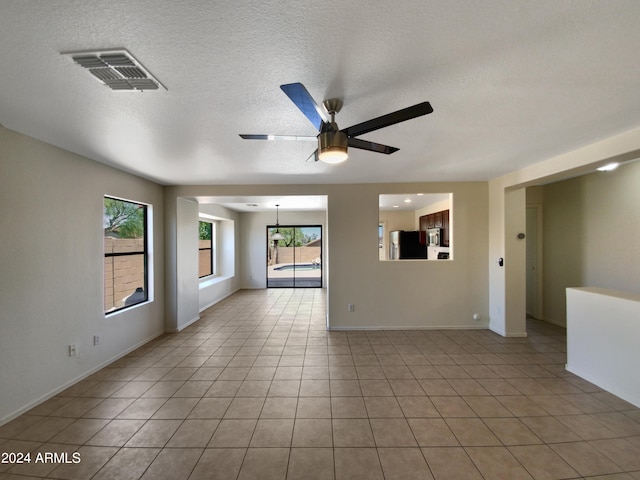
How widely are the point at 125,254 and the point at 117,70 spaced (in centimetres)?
292

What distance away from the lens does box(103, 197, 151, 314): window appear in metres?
3.22

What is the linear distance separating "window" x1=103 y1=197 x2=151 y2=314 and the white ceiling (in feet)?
3.79

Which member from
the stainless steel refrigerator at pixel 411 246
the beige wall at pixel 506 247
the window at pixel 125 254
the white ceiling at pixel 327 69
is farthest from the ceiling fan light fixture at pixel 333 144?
the stainless steel refrigerator at pixel 411 246

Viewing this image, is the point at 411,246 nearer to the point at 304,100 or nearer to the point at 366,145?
the point at 366,145

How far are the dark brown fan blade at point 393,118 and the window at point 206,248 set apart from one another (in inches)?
239

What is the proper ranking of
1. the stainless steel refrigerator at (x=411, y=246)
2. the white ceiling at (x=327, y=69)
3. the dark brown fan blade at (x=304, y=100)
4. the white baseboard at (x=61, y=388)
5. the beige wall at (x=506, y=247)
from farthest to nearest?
the stainless steel refrigerator at (x=411, y=246) < the beige wall at (x=506, y=247) < the white baseboard at (x=61, y=388) < the dark brown fan blade at (x=304, y=100) < the white ceiling at (x=327, y=69)

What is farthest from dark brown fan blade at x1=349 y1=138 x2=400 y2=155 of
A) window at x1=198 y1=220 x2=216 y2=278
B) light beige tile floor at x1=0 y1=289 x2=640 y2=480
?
window at x1=198 y1=220 x2=216 y2=278

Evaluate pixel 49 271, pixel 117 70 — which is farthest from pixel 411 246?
pixel 49 271

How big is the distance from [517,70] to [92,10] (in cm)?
209

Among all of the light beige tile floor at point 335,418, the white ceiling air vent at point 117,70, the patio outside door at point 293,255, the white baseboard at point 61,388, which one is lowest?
the light beige tile floor at point 335,418

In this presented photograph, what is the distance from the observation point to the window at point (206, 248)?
261 inches

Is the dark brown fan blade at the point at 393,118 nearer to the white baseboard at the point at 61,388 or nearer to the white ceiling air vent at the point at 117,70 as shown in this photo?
the white ceiling air vent at the point at 117,70

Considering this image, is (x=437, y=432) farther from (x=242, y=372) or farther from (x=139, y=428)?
(x=139, y=428)

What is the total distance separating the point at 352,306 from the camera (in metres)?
4.26
